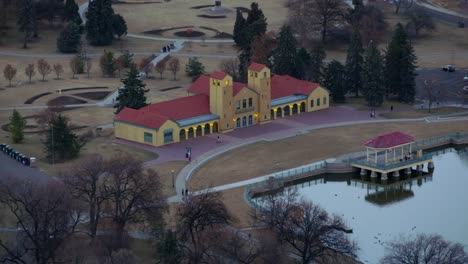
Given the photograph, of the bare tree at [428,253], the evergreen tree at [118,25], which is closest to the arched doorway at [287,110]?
the evergreen tree at [118,25]

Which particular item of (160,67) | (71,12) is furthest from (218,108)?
(71,12)

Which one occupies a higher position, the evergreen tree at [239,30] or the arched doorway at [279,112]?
the evergreen tree at [239,30]

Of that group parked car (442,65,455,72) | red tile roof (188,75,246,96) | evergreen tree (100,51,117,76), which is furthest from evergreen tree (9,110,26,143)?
parked car (442,65,455,72)

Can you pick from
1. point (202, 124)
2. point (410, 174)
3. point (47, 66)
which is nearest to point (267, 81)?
point (202, 124)

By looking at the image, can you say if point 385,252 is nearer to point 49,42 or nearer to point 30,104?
point 30,104

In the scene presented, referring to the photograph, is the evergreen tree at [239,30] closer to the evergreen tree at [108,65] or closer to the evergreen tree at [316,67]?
the evergreen tree at [108,65]

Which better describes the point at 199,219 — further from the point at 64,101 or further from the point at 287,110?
the point at 64,101
